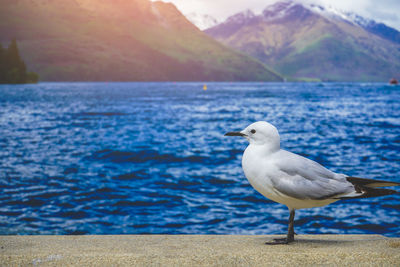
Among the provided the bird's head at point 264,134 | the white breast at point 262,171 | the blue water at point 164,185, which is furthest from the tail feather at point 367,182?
the blue water at point 164,185

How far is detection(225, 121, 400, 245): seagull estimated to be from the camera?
4577 millimetres

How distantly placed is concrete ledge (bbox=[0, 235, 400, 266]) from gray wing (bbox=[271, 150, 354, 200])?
604 millimetres

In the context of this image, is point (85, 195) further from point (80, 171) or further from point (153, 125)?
point (153, 125)

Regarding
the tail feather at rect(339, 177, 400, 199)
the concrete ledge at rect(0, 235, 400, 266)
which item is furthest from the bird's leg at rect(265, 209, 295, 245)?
the tail feather at rect(339, 177, 400, 199)

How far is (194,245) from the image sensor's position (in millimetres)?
4926

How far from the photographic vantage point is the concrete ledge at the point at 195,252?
410 cm

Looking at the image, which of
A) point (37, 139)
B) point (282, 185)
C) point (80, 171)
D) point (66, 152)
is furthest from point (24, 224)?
point (37, 139)

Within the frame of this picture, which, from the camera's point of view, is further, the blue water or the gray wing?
the blue water

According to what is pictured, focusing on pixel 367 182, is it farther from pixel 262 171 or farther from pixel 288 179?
pixel 262 171

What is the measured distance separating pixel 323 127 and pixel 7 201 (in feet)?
88.6

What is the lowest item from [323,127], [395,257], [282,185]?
[323,127]

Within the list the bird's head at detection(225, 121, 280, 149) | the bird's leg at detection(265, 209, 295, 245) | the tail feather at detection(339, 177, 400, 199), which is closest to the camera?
the tail feather at detection(339, 177, 400, 199)

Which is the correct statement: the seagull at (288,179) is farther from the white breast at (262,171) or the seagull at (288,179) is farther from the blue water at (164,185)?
the blue water at (164,185)

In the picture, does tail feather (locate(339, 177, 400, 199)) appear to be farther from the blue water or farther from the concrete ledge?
the blue water
